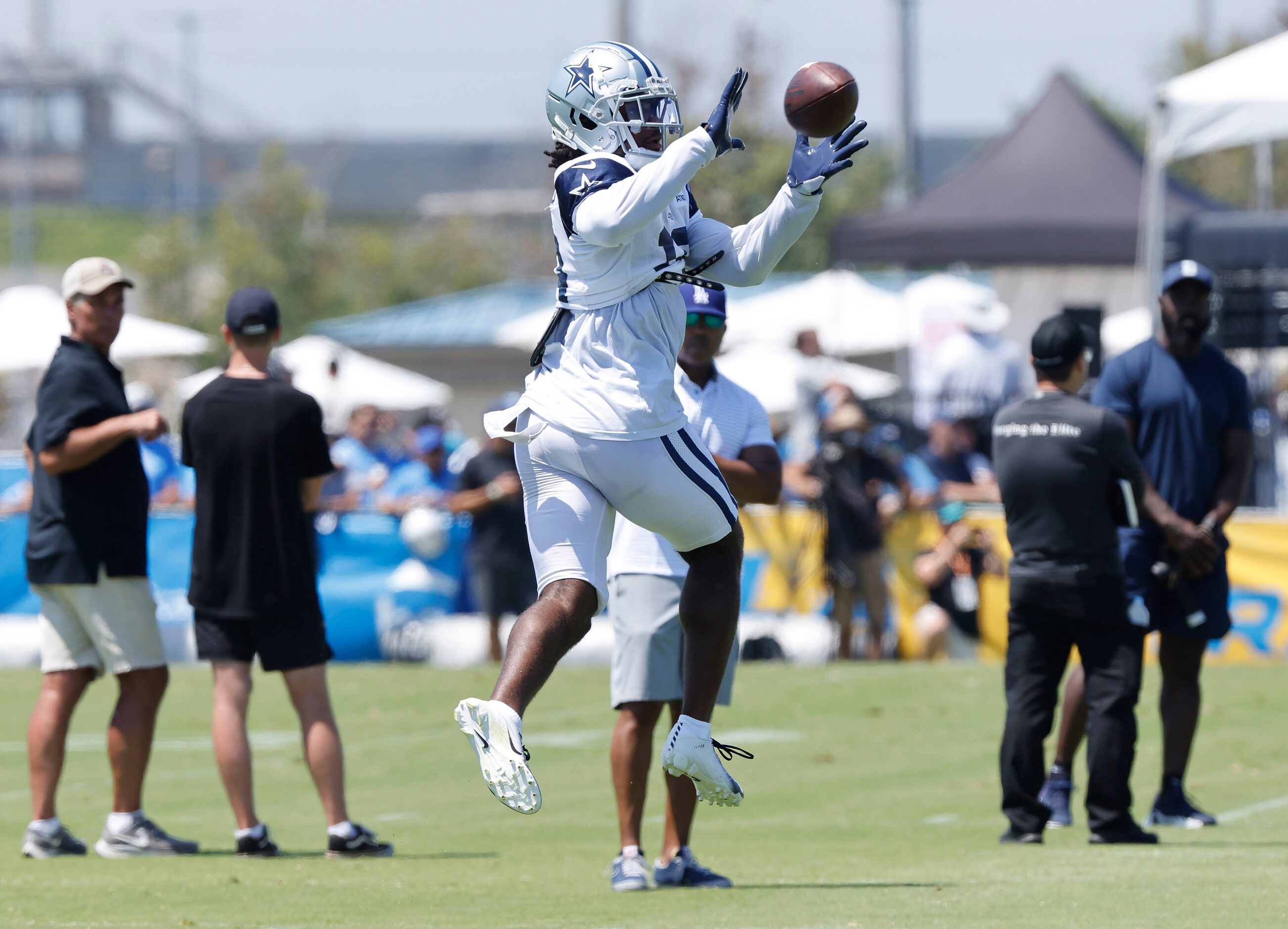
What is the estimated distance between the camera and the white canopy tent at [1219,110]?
13922 mm

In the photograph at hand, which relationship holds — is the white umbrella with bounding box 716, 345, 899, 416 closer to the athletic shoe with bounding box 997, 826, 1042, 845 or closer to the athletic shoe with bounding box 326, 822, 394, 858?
the athletic shoe with bounding box 997, 826, 1042, 845

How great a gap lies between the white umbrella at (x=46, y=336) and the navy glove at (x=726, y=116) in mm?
17269

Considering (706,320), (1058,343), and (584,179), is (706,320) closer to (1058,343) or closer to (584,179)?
(1058,343)

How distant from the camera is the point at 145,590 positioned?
8.66 meters

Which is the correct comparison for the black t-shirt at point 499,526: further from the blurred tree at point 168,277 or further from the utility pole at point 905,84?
the blurred tree at point 168,277

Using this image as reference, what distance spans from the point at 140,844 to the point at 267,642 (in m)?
0.99

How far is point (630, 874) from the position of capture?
7199 mm

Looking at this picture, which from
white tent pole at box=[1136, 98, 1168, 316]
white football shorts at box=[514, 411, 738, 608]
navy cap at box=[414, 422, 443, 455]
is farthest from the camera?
navy cap at box=[414, 422, 443, 455]

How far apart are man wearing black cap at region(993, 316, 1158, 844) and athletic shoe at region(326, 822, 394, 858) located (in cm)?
255

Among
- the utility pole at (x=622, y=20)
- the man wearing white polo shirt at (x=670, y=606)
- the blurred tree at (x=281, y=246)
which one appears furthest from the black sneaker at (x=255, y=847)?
the blurred tree at (x=281, y=246)

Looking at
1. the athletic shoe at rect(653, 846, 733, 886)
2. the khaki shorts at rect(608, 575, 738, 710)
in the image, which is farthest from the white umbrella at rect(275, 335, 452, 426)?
the athletic shoe at rect(653, 846, 733, 886)

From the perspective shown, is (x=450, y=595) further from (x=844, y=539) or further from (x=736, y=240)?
(x=736, y=240)

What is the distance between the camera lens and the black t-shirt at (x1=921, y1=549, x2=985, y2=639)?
621 inches

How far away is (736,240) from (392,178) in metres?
82.3
